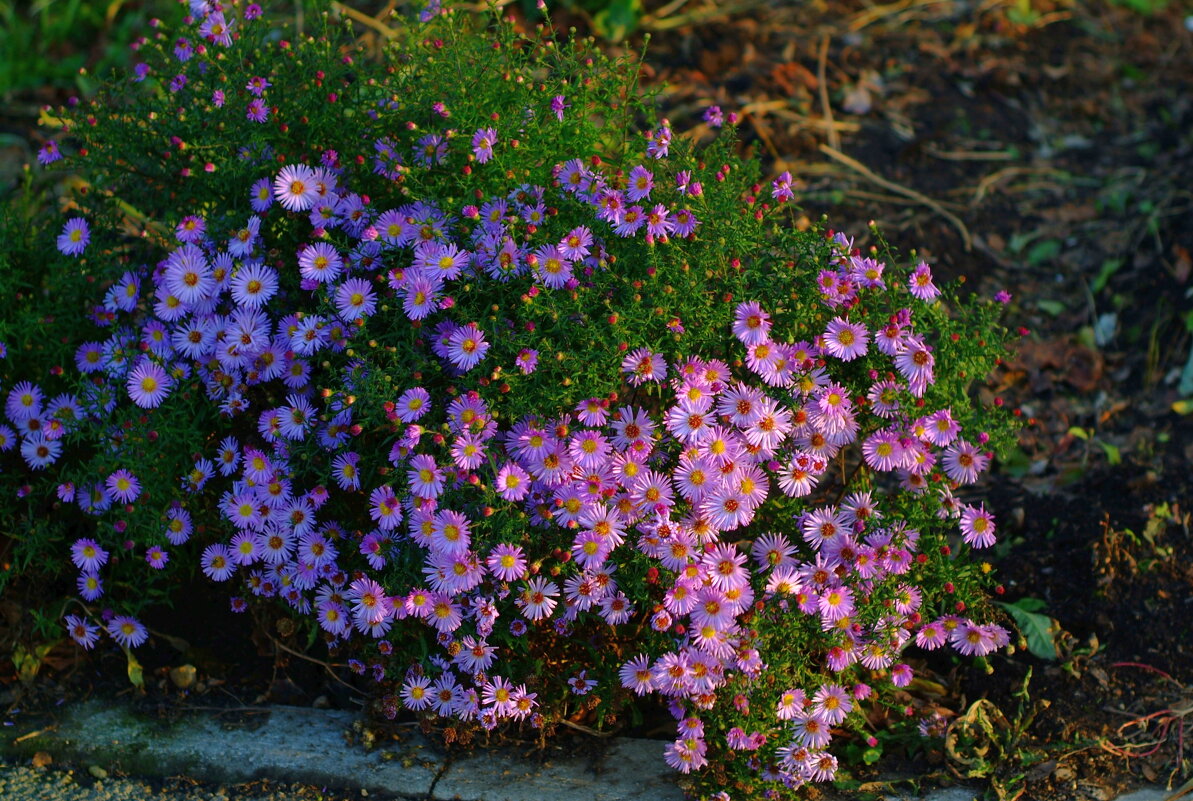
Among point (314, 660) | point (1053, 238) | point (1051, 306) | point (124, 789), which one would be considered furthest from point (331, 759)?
point (1053, 238)

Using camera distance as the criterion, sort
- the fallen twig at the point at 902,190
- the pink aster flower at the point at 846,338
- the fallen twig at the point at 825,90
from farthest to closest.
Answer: the fallen twig at the point at 825,90
the fallen twig at the point at 902,190
the pink aster flower at the point at 846,338

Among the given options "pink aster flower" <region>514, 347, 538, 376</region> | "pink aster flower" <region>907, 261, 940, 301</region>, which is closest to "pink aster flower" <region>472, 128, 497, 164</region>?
"pink aster flower" <region>514, 347, 538, 376</region>

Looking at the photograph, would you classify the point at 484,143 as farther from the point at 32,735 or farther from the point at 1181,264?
the point at 1181,264

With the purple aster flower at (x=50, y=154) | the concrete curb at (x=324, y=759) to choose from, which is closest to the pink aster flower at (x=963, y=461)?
the concrete curb at (x=324, y=759)

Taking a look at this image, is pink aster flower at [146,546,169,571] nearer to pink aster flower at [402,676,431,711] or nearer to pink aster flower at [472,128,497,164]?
pink aster flower at [402,676,431,711]

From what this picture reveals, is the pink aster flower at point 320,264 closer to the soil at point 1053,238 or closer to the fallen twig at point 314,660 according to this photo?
the fallen twig at point 314,660

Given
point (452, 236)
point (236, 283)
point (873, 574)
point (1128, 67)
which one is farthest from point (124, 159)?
point (1128, 67)
